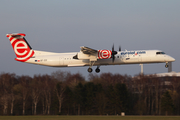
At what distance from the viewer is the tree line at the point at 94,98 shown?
179 ft

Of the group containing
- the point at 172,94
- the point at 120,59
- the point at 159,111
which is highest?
the point at 120,59

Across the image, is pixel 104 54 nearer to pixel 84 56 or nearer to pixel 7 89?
pixel 84 56

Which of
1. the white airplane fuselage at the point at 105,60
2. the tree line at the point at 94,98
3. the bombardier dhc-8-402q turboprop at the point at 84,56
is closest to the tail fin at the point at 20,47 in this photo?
the bombardier dhc-8-402q turboprop at the point at 84,56

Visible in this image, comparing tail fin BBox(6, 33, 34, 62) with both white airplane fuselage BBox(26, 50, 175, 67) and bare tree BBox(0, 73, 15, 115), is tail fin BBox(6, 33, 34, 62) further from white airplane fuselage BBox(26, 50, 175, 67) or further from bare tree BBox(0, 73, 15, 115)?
bare tree BBox(0, 73, 15, 115)

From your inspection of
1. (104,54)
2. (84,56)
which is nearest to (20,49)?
(84,56)

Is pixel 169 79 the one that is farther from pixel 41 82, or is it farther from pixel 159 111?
pixel 41 82

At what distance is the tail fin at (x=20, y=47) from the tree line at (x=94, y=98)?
28936mm

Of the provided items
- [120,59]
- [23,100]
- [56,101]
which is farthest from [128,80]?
[120,59]

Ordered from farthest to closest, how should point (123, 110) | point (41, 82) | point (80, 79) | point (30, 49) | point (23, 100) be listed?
point (80, 79) → point (41, 82) → point (23, 100) → point (123, 110) → point (30, 49)

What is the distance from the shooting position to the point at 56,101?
5675cm

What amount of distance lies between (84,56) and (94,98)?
1206 inches

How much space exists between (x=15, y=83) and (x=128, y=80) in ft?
98.3

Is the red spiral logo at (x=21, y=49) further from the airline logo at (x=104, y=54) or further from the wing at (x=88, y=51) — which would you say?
the airline logo at (x=104, y=54)

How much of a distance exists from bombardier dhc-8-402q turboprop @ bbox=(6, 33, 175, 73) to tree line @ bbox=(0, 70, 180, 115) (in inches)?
1114
